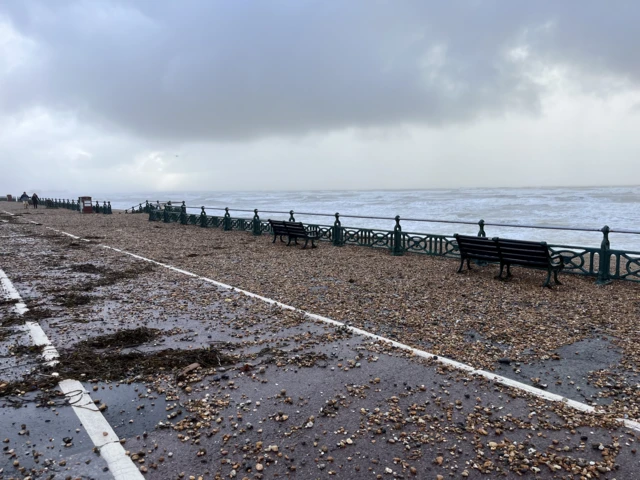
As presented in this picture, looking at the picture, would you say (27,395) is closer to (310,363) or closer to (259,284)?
A: (310,363)

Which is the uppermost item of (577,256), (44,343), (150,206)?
(150,206)

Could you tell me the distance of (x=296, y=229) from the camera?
14727mm

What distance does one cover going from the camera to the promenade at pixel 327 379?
3.26 m

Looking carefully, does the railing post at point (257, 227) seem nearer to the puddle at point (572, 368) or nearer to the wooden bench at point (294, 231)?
the wooden bench at point (294, 231)

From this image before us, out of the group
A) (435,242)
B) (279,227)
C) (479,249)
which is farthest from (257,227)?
(479,249)

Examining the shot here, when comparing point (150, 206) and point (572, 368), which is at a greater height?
point (150, 206)

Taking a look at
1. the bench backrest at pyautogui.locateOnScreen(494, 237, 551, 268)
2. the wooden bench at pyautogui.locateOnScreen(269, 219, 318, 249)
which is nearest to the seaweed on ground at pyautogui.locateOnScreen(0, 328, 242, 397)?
the bench backrest at pyautogui.locateOnScreen(494, 237, 551, 268)

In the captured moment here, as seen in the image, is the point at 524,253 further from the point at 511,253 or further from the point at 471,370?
the point at 471,370

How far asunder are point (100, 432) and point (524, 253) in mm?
7774

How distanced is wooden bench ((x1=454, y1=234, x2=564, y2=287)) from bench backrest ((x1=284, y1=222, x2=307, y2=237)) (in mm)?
5756

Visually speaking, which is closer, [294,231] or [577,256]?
[577,256]

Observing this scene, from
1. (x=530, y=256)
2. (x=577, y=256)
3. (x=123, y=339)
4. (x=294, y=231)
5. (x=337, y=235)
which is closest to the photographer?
(x=123, y=339)

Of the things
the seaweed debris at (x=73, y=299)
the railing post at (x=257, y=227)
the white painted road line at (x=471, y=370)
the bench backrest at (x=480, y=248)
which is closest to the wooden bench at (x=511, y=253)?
the bench backrest at (x=480, y=248)

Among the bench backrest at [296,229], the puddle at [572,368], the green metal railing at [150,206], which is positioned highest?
the green metal railing at [150,206]
